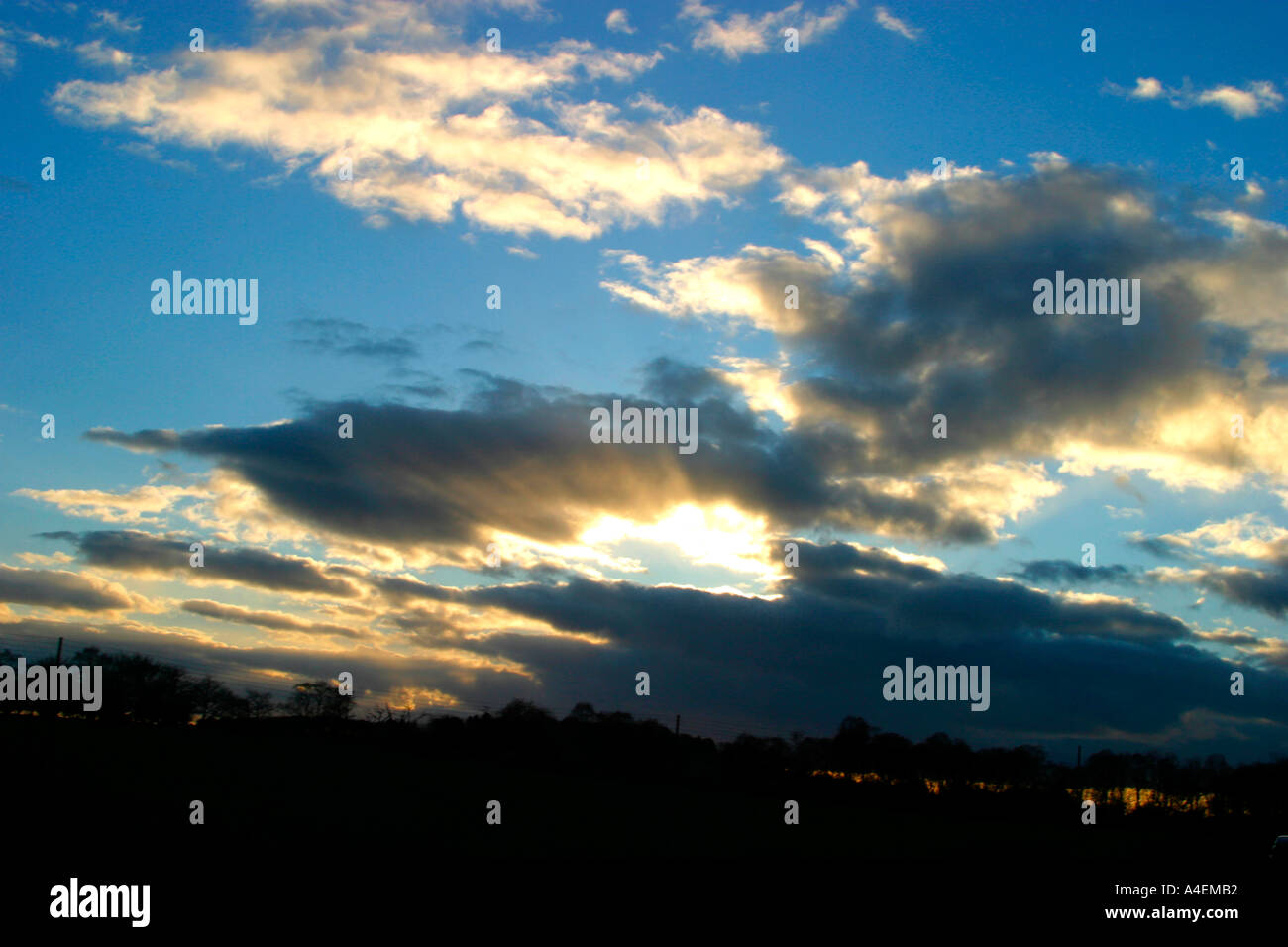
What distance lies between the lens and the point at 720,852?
32375mm

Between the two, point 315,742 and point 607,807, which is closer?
point 607,807

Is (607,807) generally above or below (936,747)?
above
